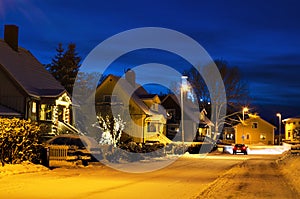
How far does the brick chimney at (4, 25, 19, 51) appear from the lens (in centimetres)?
4306

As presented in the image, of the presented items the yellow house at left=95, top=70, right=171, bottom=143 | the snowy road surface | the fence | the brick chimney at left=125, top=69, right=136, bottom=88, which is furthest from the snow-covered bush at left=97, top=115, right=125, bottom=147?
the snowy road surface

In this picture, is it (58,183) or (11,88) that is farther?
(11,88)

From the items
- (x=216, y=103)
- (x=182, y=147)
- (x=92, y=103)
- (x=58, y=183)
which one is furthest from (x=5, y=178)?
(x=216, y=103)

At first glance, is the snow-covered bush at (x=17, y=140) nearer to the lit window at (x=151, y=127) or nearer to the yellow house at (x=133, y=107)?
the yellow house at (x=133, y=107)

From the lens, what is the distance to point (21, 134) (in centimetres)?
2305

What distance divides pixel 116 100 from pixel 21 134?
3601 cm

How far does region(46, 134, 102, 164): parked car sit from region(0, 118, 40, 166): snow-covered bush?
419 cm

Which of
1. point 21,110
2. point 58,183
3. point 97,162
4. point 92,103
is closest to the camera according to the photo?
point 58,183

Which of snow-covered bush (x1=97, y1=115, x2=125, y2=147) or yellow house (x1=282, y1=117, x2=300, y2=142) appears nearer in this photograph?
snow-covered bush (x1=97, y1=115, x2=125, y2=147)

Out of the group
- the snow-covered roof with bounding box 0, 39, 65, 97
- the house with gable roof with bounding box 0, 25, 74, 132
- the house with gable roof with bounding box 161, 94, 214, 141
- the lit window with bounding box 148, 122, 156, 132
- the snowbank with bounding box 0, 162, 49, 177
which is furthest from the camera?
the house with gable roof with bounding box 161, 94, 214, 141

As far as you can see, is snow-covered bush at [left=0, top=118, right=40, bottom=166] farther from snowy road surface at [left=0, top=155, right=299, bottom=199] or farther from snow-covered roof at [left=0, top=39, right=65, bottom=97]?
snow-covered roof at [left=0, top=39, right=65, bottom=97]

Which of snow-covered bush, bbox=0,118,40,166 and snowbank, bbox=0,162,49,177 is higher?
snow-covered bush, bbox=0,118,40,166

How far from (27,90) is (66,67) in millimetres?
34676

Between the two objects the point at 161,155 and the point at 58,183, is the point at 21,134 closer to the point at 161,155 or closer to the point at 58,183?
the point at 58,183
